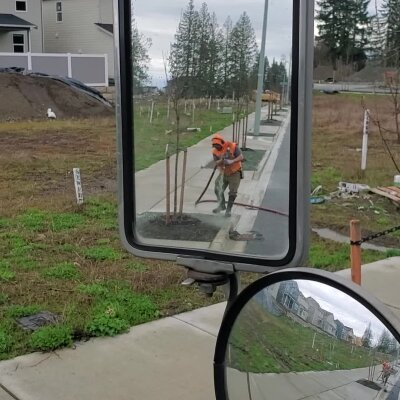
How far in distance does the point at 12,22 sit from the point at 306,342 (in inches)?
1338

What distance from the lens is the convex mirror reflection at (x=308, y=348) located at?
1657 millimetres

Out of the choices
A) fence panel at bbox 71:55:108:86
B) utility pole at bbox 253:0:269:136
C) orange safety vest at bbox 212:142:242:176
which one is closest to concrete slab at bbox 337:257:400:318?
orange safety vest at bbox 212:142:242:176

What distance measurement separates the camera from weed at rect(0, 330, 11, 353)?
12.9 feet

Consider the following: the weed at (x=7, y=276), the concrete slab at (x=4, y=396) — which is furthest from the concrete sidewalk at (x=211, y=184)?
the weed at (x=7, y=276)

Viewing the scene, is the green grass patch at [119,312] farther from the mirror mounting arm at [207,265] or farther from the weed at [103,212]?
the weed at [103,212]

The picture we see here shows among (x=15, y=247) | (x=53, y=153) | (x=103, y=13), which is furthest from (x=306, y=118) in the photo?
(x=103, y=13)

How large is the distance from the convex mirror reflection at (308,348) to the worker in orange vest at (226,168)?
47 cm

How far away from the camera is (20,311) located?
447 centimetres

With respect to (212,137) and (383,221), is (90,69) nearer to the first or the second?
(383,221)

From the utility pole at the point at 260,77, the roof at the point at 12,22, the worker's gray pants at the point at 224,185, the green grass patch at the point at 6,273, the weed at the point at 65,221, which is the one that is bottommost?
the green grass patch at the point at 6,273

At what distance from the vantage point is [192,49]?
91.0 inches

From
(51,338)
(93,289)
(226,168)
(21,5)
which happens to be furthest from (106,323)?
(21,5)

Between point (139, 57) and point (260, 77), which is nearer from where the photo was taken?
point (260, 77)

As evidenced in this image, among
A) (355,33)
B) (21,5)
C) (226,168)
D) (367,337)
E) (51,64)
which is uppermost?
(21,5)
